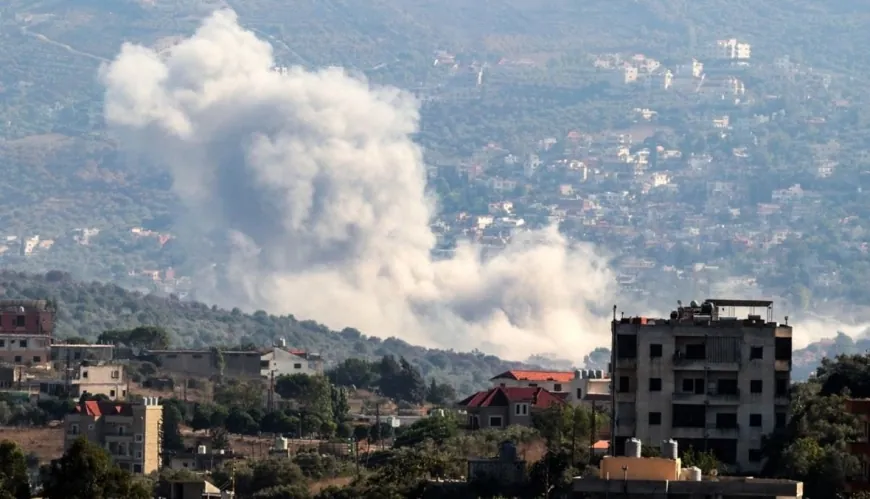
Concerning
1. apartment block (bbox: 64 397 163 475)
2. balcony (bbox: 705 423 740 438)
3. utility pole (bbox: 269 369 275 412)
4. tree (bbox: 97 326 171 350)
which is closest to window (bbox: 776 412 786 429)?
balcony (bbox: 705 423 740 438)

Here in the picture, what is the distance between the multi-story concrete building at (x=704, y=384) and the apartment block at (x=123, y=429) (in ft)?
81.8

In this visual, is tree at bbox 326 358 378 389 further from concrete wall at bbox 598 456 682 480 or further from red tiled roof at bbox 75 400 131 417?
concrete wall at bbox 598 456 682 480

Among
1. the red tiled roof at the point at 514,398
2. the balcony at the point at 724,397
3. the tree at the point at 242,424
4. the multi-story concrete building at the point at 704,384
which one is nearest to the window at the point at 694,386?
the multi-story concrete building at the point at 704,384

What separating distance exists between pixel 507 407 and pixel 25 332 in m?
36.2

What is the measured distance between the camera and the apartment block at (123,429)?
255 ft

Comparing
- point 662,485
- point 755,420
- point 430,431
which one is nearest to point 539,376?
point 430,431

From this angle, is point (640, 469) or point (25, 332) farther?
point (25, 332)

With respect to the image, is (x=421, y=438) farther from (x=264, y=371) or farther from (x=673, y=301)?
(x=673, y=301)

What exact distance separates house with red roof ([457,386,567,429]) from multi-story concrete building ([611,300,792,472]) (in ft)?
58.2

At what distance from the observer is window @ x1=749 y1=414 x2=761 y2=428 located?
2109 inches

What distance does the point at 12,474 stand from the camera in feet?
145

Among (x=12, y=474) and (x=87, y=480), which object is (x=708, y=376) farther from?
(x=12, y=474)

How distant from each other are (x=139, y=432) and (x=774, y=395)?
2856 cm

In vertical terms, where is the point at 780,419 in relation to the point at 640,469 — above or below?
above
